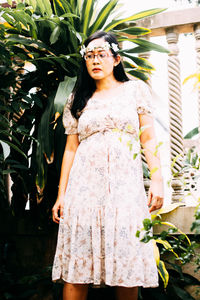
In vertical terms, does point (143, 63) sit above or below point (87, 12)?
below

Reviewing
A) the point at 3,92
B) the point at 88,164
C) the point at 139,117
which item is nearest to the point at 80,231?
the point at 88,164

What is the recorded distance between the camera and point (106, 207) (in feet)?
4.93

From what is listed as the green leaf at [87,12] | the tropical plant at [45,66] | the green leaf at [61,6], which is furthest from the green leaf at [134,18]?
the green leaf at [61,6]

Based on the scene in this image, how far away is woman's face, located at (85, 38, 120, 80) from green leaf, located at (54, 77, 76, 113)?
15 centimetres

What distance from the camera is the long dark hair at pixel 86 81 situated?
1.75 m

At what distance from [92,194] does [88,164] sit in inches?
5.4

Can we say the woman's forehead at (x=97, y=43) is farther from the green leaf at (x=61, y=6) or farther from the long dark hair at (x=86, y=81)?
the green leaf at (x=61, y=6)

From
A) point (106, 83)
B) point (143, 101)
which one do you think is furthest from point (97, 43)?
point (143, 101)

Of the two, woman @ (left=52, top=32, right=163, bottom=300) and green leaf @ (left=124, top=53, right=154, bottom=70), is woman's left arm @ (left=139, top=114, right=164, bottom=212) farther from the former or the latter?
green leaf @ (left=124, top=53, right=154, bottom=70)

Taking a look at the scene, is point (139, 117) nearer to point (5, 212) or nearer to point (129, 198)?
point (129, 198)

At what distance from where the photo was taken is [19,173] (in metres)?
1.99

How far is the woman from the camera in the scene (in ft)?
4.82

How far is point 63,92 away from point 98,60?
0.24m

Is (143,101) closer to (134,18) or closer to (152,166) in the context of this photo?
(152,166)
